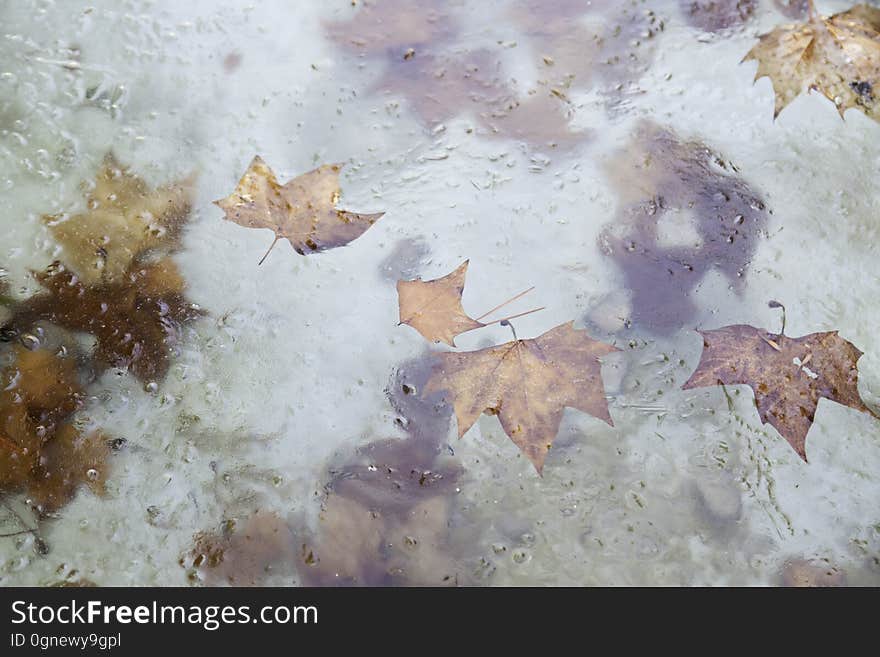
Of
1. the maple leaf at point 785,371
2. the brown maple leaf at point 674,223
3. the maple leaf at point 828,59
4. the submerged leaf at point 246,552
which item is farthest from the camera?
the maple leaf at point 828,59

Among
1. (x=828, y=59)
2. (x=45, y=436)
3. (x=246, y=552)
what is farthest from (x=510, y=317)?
(x=828, y=59)

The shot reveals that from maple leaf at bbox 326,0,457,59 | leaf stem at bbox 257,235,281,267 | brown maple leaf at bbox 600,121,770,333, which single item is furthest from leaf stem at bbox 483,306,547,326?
maple leaf at bbox 326,0,457,59

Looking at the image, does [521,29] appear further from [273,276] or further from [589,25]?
[273,276]

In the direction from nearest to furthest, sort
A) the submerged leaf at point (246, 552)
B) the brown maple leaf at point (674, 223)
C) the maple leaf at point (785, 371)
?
the submerged leaf at point (246, 552)
the maple leaf at point (785, 371)
the brown maple leaf at point (674, 223)

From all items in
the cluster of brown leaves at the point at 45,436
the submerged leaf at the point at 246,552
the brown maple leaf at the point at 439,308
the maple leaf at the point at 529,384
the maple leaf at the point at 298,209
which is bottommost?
the submerged leaf at the point at 246,552

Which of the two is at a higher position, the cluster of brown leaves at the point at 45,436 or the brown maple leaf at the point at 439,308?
the brown maple leaf at the point at 439,308

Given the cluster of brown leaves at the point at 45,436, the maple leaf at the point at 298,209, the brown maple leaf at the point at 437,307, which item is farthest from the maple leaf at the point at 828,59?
the cluster of brown leaves at the point at 45,436

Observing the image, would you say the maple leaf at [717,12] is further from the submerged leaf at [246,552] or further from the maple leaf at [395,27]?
the submerged leaf at [246,552]
